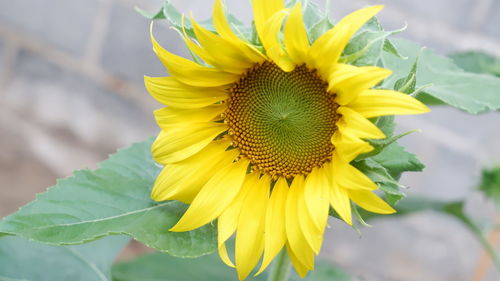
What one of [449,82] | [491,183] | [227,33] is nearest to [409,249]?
[491,183]

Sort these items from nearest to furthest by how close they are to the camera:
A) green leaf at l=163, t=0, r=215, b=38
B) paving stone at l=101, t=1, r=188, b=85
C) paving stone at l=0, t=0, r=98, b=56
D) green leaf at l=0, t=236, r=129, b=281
A: 1. green leaf at l=163, t=0, r=215, b=38
2. green leaf at l=0, t=236, r=129, b=281
3. paving stone at l=101, t=1, r=188, b=85
4. paving stone at l=0, t=0, r=98, b=56

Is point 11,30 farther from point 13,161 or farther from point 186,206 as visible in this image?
point 186,206

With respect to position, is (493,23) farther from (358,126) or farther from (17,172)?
(17,172)

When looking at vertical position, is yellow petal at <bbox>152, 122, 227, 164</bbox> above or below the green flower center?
above

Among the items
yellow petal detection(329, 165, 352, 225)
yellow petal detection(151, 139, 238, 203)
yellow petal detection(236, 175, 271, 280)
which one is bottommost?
Answer: yellow petal detection(329, 165, 352, 225)

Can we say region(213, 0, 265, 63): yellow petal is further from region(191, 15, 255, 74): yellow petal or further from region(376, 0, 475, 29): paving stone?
region(376, 0, 475, 29): paving stone

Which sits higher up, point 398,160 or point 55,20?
point 55,20

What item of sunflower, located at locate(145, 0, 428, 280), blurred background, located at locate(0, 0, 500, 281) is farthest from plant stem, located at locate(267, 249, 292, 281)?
blurred background, located at locate(0, 0, 500, 281)

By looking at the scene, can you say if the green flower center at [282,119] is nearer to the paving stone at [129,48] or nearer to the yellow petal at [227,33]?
the yellow petal at [227,33]
